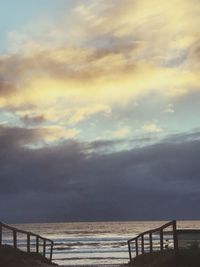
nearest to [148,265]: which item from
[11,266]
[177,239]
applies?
[177,239]

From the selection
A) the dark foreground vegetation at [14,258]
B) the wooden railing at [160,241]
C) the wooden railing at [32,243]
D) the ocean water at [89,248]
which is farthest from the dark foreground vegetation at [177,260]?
the ocean water at [89,248]

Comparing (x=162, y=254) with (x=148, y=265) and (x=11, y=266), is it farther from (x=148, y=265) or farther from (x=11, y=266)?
(x=11, y=266)

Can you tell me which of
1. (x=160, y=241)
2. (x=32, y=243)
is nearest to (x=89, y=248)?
(x=32, y=243)

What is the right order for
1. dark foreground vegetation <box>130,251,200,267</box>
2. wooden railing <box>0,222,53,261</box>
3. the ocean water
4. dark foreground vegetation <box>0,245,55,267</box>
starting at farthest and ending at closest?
the ocean water < wooden railing <box>0,222,53,261</box> < dark foreground vegetation <box>0,245,55,267</box> < dark foreground vegetation <box>130,251,200,267</box>

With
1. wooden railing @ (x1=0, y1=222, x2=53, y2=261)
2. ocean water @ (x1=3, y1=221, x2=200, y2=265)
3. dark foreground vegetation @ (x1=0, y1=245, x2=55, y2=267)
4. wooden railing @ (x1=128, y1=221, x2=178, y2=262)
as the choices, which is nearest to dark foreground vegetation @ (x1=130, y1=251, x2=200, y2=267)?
wooden railing @ (x1=128, y1=221, x2=178, y2=262)

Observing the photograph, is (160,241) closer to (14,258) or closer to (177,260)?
(177,260)

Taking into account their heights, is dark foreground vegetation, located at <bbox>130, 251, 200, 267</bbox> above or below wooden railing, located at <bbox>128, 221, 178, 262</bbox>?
below

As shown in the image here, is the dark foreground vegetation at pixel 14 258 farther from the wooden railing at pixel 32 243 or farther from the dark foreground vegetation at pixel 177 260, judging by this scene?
the dark foreground vegetation at pixel 177 260

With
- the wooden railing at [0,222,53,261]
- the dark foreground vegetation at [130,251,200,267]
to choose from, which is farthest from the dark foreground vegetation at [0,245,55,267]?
the dark foreground vegetation at [130,251,200,267]

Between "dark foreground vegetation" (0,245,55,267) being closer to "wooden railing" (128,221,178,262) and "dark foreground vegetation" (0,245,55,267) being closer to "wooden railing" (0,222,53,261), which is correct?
"wooden railing" (0,222,53,261)

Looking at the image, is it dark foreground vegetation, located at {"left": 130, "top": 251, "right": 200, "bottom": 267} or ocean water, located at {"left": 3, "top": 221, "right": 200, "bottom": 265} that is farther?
ocean water, located at {"left": 3, "top": 221, "right": 200, "bottom": 265}

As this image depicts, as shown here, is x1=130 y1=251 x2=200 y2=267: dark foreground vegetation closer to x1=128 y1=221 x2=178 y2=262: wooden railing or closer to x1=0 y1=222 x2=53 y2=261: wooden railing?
x1=128 y1=221 x2=178 y2=262: wooden railing

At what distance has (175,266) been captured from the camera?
18062mm

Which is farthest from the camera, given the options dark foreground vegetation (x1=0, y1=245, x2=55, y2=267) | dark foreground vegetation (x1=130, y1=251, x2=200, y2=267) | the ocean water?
the ocean water
